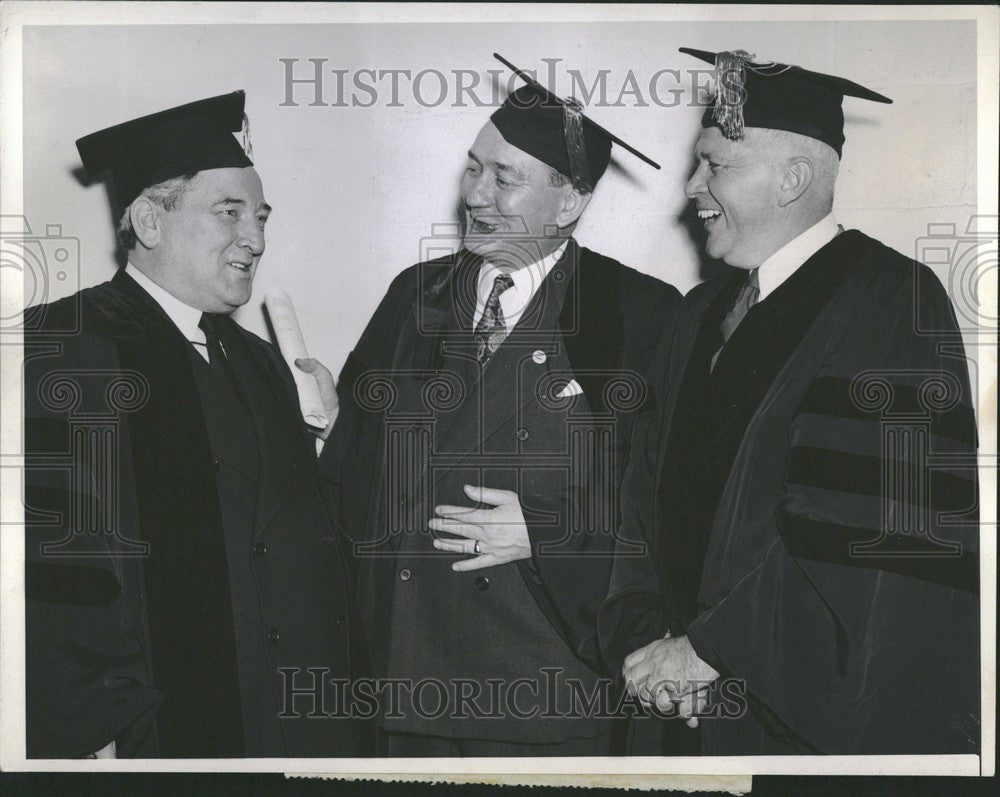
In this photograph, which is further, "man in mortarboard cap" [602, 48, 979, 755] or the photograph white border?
the photograph white border

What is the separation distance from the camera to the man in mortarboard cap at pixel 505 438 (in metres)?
2.36

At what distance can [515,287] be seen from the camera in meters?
2.40

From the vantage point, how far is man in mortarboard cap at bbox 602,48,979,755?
7.54ft

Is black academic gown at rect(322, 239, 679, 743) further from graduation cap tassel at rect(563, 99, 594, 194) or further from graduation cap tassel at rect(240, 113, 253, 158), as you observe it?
graduation cap tassel at rect(240, 113, 253, 158)

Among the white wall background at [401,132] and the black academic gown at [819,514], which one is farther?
the white wall background at [401,132]

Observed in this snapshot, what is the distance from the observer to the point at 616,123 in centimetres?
243

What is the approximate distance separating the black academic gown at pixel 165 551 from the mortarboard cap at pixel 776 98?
124 cm

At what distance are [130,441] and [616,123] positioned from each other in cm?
139

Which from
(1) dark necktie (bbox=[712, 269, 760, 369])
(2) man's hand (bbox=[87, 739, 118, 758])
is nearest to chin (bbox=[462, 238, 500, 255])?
(1) dark necktie (bbox=[712, 269, 760, 369])

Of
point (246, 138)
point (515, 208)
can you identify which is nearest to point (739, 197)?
point (515, 208)

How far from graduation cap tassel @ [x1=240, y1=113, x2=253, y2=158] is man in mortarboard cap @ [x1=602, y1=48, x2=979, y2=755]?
3.48 ft

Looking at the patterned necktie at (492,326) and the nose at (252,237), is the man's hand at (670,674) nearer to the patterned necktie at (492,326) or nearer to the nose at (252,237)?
the patterned necktie at (492,326)

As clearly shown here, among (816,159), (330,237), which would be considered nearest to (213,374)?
(330,237)

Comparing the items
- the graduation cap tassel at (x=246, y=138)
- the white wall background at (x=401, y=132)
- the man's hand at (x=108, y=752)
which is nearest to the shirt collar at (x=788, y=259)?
the white wall background at (x=401, y=132)
